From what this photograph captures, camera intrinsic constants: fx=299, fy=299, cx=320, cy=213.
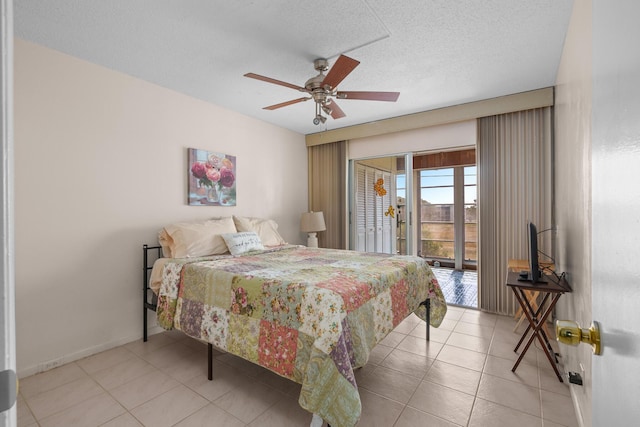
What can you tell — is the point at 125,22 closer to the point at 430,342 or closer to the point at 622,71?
the point at 622,71

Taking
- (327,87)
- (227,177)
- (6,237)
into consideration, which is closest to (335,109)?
(327,87)

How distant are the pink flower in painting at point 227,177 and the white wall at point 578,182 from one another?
134 inches

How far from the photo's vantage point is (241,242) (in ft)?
10.4

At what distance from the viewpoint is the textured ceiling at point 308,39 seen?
200 centimetres

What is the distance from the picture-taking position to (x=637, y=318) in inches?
16.3

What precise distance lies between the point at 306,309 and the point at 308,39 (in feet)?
6.56

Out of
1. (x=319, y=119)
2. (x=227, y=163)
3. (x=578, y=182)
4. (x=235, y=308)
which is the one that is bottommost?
(x=235, y=308)

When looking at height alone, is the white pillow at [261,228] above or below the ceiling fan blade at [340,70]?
below

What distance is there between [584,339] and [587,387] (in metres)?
1.32

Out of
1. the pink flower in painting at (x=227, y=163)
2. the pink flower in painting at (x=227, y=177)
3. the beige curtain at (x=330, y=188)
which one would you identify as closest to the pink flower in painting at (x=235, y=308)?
the pink flower in painting at (x=227, y=177)

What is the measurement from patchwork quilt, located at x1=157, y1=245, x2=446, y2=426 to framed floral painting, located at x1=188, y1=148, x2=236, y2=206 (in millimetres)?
1004

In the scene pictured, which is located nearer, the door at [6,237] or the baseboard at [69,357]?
the door at [6,237]

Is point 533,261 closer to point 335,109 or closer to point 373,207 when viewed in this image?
point 335,109

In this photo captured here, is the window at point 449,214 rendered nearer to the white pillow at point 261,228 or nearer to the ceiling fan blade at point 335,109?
the white pillow at point 261,228
